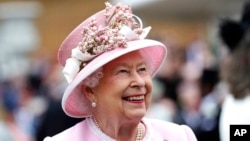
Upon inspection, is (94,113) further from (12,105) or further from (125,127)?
(12,105)

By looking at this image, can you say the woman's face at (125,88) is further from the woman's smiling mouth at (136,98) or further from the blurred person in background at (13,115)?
the blurred person in background at (13,115)

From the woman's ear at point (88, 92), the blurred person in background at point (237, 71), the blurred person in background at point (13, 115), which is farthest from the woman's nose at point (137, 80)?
the blurred person in background at point (13, 115)

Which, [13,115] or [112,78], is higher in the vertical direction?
[112,78]

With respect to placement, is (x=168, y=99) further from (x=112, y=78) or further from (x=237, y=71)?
(x=112, y=78)

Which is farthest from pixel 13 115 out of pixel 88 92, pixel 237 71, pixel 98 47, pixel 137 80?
pixel 137 80

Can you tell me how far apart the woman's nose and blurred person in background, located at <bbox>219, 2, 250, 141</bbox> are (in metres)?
1.63

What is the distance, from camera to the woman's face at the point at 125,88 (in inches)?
206

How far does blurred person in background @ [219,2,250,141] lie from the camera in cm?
690

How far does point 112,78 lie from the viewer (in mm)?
5297

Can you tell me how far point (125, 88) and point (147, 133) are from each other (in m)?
0.29

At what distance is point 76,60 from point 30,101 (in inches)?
333

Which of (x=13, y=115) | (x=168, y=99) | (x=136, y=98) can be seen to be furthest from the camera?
(x=168, y=99)

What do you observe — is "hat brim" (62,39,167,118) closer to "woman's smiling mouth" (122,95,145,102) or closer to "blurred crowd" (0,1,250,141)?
"woman's smiling mouth" (122,95,145,102)

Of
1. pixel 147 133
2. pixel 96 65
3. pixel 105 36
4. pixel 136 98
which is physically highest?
pixel 105 36
